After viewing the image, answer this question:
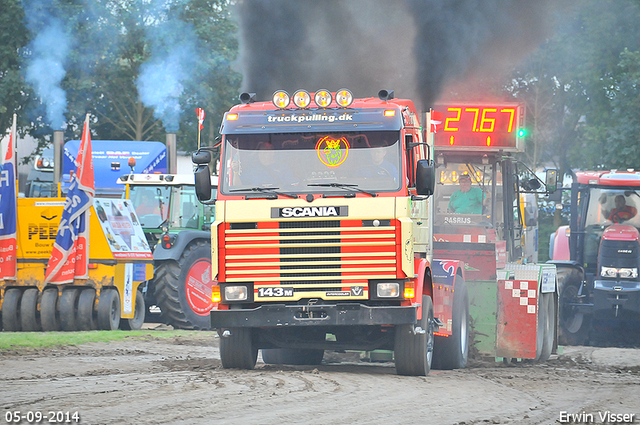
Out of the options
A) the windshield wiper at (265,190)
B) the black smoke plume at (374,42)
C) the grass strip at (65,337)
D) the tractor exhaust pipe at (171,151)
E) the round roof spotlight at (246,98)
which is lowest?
the grass strip at (65,337)

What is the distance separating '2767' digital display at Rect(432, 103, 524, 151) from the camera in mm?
14711

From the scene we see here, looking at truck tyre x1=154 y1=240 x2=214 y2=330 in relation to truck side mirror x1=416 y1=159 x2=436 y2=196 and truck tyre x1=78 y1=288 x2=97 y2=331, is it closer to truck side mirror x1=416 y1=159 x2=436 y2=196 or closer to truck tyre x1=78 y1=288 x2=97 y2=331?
truck tyre x1=78 y1=288 x2=97 y2=331

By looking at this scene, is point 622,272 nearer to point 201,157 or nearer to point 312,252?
point 312,252

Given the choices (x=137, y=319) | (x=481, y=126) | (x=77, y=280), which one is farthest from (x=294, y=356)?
(x=137, y=319)

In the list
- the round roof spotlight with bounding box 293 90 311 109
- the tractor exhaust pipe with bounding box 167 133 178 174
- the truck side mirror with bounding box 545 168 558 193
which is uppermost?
the tractor exhaust pipe with bounding box 167 133 178 174

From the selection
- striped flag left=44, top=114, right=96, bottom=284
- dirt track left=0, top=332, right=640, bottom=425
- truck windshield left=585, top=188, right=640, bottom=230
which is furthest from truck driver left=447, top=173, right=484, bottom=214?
striped flag left=44, top=114, right=96, bottom=284

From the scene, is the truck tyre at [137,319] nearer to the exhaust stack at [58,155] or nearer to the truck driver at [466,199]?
the truck driver at [466,199]

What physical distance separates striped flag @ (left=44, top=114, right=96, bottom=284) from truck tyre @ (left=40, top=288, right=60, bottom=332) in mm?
241

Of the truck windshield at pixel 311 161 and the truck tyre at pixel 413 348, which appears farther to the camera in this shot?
the truck tyre at pixel 413 348

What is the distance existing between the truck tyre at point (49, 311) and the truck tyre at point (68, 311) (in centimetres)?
9

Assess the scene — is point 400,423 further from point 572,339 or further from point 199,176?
point 572,339

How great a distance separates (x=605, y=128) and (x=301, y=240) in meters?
27.4

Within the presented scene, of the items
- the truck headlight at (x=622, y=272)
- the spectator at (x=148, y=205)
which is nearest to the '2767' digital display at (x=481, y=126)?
the truck headlight at (x=622, y=272)

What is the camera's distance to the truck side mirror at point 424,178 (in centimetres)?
1030
